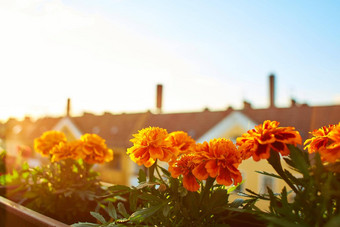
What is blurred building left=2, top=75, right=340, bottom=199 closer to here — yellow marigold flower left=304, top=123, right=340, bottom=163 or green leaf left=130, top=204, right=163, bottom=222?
green leaf left=130, top=204, right=163, bottom=222

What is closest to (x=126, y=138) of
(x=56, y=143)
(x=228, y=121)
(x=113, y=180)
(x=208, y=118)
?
(x=113, y=180)

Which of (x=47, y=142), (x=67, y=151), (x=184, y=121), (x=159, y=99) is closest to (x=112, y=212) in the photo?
(x=67, y=151)

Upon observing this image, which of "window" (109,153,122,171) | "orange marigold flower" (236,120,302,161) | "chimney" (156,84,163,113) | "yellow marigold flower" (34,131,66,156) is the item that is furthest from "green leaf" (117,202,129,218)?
"chimney" (156,84,163,113)

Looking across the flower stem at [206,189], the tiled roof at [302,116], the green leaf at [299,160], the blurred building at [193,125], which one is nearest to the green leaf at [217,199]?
the flower stem at [206,189]

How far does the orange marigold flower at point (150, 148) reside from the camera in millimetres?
913

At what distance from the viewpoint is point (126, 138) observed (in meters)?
12.8

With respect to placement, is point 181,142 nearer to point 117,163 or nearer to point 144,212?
point 144,212

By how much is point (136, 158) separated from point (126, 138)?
1208 cm

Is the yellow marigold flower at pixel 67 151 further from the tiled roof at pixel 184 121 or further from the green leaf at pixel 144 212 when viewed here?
the tiled roof at pixel 184 121

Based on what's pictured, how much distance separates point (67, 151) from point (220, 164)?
3.14 feet

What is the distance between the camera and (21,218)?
1.09 meters

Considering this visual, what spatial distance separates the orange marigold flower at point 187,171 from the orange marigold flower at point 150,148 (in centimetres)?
6

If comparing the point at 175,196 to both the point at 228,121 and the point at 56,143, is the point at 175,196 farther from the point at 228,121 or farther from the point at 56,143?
the point at 228,121

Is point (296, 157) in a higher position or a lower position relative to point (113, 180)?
higher
